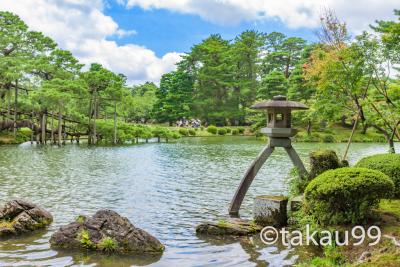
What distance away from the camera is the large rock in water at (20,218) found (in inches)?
353

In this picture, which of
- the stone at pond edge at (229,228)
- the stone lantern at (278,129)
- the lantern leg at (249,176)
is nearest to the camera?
the stone at pond edge at (229,228)

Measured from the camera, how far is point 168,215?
11094mm

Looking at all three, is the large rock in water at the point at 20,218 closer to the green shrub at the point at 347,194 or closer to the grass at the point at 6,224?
the grass at the point at 6,224

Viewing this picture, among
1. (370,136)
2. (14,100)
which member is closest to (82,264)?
(14,100)

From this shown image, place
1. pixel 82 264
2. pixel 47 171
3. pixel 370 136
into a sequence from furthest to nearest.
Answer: pixel 370 136, pixel 47 171, pixel 82 264

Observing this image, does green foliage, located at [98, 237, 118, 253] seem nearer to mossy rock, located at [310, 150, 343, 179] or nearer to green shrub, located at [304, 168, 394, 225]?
green shrub, located at [304, 168, 394, 225]

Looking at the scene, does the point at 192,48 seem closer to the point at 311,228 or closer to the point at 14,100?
the point at 14,100

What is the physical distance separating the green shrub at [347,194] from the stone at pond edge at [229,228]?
1.64 metres

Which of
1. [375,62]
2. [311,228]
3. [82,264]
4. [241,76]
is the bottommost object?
[82,264]

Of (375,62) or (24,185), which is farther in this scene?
(24,185)

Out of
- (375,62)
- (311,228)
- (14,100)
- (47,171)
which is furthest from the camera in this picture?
(14,100)

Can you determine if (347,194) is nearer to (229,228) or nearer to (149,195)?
(229,228)

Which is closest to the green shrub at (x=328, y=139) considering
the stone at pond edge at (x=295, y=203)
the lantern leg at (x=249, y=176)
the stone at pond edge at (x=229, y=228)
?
the lantern leg at (x=249, y=176)

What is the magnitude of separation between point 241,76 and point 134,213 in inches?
2164
